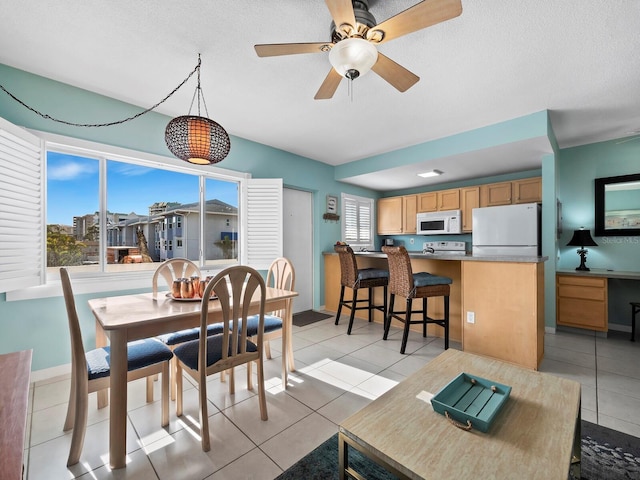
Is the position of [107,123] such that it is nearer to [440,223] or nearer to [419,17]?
[419,17]

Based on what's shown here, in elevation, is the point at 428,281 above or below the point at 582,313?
above

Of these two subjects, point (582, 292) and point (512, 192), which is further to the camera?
point (512, 192)

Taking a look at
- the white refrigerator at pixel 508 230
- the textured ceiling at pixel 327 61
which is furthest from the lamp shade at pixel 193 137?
the white refrigerator at pixel 508 230

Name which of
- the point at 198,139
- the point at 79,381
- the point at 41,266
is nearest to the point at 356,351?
the point at 79,381

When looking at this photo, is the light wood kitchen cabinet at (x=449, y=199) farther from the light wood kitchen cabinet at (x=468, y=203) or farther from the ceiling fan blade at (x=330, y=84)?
the ceiling fan blade at (x=330, y=84)

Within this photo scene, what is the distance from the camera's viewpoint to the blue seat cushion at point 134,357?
60.9 inches

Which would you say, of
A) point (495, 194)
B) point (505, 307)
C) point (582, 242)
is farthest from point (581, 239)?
point (505, 307)

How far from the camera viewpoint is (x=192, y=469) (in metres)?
1.43

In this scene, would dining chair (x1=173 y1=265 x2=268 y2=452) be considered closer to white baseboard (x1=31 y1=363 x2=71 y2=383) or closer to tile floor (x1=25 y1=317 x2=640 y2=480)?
tile floor (x1=25 y1=317 x2=640 y2=480)

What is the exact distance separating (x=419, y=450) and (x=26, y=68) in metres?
3.65

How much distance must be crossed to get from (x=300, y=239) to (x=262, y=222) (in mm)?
952

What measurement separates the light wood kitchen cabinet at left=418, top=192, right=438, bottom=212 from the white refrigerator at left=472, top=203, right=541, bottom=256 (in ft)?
3.70

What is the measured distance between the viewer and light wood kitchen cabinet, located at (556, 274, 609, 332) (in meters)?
3.34

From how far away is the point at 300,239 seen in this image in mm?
4609
